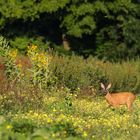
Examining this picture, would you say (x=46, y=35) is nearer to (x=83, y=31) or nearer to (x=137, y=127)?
(x=83, y=31)

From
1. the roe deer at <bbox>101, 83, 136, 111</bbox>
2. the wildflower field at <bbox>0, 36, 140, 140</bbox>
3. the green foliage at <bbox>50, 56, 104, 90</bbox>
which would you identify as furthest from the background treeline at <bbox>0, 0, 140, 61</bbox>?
the roe deer at <bbox>101, 83, 136, 111</bbox>

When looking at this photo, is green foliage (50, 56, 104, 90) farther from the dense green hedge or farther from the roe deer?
the roe deer

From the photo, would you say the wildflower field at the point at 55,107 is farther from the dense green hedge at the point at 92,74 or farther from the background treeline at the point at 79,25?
the background treeline at the point at 79,25

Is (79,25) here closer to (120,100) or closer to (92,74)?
(92,74)

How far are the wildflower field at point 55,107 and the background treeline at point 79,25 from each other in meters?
14.5

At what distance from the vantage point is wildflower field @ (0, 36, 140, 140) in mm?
10172

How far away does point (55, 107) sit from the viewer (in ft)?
53.3

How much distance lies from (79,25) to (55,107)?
24694 mm

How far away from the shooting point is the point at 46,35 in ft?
142

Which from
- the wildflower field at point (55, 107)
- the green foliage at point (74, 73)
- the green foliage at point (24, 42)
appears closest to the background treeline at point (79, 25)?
the green foliage at point (24, 42)

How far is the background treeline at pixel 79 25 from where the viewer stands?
3988cm

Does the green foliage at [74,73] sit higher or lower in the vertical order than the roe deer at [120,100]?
lower

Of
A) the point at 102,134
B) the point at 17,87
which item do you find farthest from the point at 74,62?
the point at 102,134

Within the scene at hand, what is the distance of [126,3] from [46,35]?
533 centimetres
